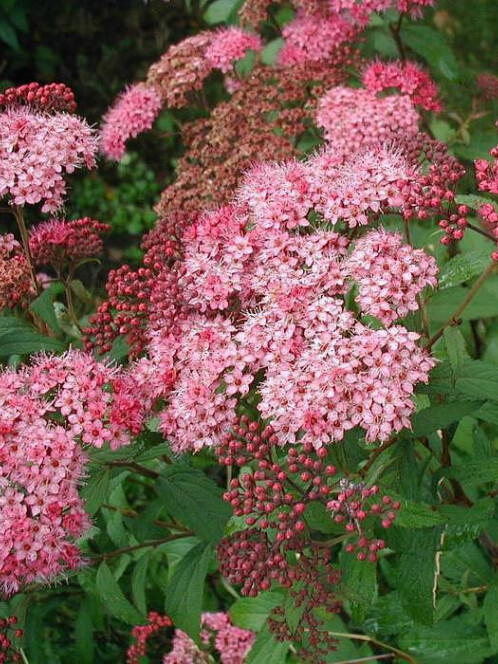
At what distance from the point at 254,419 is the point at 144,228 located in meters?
4.25

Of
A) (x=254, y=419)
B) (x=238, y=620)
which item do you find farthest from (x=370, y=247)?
(x=238, y=620)

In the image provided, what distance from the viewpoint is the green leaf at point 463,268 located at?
95.5 inches

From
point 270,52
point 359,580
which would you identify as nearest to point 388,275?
point 359,580

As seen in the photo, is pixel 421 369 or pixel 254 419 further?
pixel 254 419

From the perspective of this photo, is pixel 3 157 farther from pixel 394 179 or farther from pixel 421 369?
pixel 421 369

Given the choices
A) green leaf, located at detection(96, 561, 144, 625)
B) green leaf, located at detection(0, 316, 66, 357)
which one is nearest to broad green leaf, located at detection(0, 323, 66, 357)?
green leaf, located at detection(0, 316, 66, 357)

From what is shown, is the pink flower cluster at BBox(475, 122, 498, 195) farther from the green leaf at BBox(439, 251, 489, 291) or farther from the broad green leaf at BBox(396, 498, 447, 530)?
the broad green leaf at BBox(396, 498, 447, 530)

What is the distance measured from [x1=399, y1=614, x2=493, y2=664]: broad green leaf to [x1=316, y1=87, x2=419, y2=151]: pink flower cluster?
1.52 metres

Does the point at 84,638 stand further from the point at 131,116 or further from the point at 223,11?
the point at 223,11

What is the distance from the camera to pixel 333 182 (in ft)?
8.00

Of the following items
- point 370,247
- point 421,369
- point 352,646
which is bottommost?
point 352,646

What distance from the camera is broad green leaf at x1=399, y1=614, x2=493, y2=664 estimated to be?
2.87 m

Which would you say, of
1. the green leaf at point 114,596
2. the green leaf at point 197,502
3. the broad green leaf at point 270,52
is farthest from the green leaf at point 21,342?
the broad green leaf at point 270,52

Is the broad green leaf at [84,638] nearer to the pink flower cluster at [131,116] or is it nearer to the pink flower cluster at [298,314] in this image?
the pink flower cluster at [298,314]
